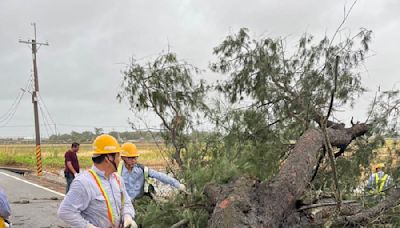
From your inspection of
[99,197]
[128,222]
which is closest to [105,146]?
[99,197]

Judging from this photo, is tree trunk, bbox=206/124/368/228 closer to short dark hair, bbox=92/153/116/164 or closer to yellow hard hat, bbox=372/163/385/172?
short dark hair, bbox=92/153/116/164

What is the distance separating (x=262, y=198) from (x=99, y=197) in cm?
149

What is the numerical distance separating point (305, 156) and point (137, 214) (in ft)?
6.20

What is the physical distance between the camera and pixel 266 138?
6.91m

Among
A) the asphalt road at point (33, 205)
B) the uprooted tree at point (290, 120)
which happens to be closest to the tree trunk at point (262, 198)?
the uprooted tree at point (290, 120)

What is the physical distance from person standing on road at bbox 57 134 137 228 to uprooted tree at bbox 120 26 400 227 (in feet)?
2.56

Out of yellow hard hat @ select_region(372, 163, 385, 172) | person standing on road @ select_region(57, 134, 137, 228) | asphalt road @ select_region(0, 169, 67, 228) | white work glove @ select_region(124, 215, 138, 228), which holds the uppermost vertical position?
person standing on road @ select_region(57, 134, 137, 228)

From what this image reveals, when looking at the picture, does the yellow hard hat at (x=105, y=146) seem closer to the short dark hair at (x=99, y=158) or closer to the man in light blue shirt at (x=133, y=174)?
the short dark hair at (x=99, y=158)

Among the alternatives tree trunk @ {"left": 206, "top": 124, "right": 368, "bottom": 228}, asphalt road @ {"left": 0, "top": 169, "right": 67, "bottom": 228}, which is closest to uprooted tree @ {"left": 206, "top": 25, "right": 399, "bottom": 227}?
tree trunk @ {"left": 206, "top": 124, "right": 368, "bottom": 228}

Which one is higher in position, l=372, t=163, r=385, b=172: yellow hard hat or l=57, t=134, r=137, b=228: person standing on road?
l=57, t=134, r=137, b=228: person standing on road

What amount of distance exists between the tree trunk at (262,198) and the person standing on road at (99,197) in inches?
30.7

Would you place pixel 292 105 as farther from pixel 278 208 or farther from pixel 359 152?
pixel 278 208

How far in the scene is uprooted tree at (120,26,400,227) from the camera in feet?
13.5

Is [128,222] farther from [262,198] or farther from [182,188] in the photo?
[182,188]
